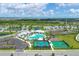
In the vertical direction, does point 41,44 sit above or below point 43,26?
below

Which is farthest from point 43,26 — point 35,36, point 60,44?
point 60,44

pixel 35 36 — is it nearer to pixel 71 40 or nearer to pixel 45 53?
pixel 45 53

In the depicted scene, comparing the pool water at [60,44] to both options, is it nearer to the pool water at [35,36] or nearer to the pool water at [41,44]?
the pool water at [41,44]

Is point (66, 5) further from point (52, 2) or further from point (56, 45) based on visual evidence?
point (56, 45)

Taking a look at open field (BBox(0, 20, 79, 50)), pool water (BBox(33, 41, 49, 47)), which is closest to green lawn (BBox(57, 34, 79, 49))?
open field (BBox(0, 20, 79, 50))

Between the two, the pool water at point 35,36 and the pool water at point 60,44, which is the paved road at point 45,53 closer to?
the pool water at point 60,44

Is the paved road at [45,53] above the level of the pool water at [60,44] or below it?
below

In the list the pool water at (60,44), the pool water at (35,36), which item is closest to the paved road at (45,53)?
the pool water at (60,44)

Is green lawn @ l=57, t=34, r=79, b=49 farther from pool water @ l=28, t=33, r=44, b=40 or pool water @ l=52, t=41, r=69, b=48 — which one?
pool water @ l=28, t=33, r=44, b=40

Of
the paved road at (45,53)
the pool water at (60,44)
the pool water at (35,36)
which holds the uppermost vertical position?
the pool water at (35,36)

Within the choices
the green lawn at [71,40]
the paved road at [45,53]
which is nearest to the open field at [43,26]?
the green lawn at [71,40]

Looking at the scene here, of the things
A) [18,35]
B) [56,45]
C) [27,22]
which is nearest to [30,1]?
[27,22]
